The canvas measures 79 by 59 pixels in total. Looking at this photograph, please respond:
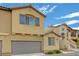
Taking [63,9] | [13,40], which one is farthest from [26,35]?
[63,9]

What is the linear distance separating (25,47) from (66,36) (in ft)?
Answer: 3.61

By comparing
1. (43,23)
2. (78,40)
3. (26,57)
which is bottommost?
(26,57)

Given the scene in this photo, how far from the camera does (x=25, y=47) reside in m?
6.97

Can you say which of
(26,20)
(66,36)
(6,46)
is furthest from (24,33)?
(66,36)

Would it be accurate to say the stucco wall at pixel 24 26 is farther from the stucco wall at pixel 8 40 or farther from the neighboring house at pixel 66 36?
the neighboring house at pixel 66 36

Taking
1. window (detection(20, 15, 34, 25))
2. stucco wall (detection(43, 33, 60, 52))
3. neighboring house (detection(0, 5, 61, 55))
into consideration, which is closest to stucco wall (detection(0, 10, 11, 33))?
neighboring house (detection(0, 5, 61, 55))

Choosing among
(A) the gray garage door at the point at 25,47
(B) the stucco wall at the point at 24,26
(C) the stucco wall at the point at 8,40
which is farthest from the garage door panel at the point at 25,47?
(B) the stucco wall at the point at 24,26

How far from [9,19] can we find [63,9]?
139 centimetres

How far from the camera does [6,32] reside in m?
6.78

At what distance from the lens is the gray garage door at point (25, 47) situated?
6.92 meters

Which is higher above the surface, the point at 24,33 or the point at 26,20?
the point at 26,20

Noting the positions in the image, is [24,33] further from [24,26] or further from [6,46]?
[6,46]

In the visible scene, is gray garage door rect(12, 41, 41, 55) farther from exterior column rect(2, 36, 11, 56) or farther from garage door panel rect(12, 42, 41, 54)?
exterior column rect(2, 36, 11, 56)

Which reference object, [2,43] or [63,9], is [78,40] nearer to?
[63,9]
